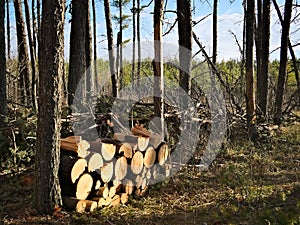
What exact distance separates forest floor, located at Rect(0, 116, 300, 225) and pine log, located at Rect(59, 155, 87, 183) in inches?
15.3

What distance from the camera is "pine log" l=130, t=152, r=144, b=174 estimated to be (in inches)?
209

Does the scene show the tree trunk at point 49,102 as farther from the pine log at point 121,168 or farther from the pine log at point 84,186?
the pine log at point 121,168

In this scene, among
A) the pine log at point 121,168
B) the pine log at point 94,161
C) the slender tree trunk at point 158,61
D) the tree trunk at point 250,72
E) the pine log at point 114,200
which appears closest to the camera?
the pine log at point 94,161

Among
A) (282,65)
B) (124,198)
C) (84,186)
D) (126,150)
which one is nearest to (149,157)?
(126,150)

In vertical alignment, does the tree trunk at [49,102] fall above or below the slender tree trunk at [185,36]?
below

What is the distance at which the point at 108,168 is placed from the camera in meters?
4.88

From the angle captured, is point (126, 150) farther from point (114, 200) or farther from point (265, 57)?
point (265, 57)

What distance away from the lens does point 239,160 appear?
24.5 ft

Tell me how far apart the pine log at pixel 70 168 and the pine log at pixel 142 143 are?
1065mm

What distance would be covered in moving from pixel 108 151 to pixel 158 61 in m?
1.93

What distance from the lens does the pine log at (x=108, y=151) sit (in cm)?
483

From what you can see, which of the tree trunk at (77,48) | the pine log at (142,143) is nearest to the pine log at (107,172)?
the pine log at (142,143)

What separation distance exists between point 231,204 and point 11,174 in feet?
10.7

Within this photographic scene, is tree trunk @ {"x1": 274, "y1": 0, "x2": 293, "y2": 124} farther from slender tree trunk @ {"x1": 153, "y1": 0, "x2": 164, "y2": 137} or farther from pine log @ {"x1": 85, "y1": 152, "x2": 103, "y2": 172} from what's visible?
pine log @ {"x1": 85, "y1": 152, "x2": 103, "y2": 172}
